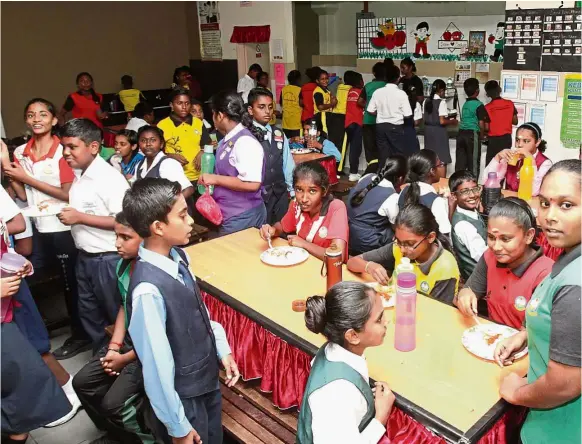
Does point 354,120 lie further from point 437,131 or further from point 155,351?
point 155,351

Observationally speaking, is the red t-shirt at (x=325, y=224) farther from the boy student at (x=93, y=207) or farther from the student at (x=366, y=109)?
the student at (x=366, y=109)

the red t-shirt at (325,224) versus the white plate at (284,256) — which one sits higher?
the red t-shirt at (325,224)

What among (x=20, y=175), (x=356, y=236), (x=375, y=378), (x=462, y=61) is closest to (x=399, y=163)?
(x=356, y=236)

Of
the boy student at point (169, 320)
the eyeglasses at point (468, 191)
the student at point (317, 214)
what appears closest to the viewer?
the boy student at point (169, 320)

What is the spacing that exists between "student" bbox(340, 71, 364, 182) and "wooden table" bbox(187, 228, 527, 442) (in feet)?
15.6

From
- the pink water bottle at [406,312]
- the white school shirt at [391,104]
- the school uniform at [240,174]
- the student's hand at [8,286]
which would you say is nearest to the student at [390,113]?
the white school shirt at [391,104]

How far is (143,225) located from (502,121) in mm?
4803

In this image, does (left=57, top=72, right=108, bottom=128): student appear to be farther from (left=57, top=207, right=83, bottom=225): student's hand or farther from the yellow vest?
(left=57, top=207, right=83, bottom=225): student's hand

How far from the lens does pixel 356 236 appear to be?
11.6 feet

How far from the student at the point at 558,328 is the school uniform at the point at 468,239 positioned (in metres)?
1.35

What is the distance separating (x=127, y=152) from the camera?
4457mm

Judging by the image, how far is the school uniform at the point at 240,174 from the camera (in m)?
3.24

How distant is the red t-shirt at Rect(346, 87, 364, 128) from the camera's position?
7.46 m

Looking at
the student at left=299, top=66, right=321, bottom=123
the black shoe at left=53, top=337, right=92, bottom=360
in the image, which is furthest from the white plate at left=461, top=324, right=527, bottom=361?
the student at left=299, top=66, right=321, bottom=123
